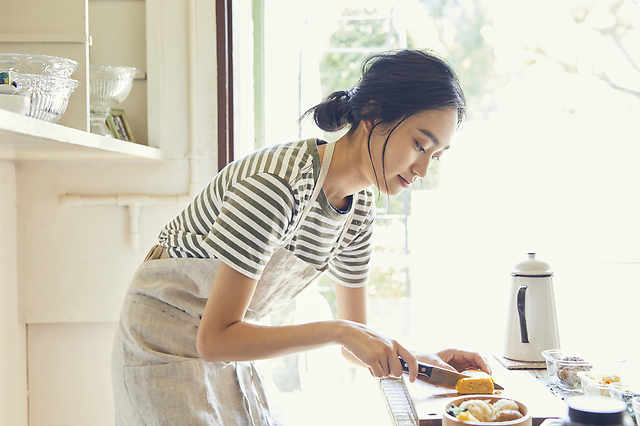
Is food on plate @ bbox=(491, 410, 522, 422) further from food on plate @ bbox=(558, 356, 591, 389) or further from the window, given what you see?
the window

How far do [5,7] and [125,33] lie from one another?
1.64ft

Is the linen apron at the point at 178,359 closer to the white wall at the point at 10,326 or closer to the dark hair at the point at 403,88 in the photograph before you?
the dark hair at the point at 403,88

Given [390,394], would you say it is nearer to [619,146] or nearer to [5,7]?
[5,7]

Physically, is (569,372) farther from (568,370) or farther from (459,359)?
(459,359)

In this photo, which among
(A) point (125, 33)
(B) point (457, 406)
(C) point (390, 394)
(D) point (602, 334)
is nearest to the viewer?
(B) point (457, 406)

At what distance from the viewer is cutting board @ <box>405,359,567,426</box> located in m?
0.90

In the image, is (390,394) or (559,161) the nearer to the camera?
(390,394)

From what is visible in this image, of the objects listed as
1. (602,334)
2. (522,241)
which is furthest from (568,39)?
(602,334)

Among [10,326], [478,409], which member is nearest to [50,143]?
[10,326]

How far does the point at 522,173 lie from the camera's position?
2.08 metres

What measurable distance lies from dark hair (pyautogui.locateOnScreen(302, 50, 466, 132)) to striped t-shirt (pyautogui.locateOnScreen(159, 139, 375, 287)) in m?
0.14

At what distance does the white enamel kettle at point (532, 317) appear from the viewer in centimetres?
130

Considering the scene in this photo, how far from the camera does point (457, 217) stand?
206cm

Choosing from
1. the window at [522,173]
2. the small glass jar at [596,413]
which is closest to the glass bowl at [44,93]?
the window at [522,173]
